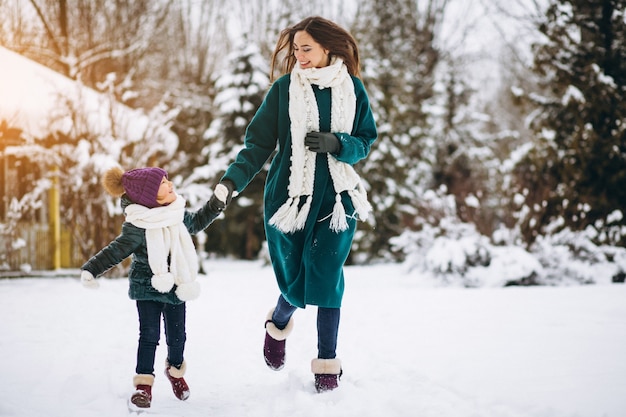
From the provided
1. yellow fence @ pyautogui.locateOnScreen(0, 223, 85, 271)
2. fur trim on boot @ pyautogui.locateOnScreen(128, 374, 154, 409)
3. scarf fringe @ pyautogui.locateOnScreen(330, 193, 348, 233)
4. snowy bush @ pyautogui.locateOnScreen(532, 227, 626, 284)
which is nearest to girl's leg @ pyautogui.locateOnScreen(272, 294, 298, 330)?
scarf fringe @ pyautogui.locateOnScreen(330, 193, 348, 233)

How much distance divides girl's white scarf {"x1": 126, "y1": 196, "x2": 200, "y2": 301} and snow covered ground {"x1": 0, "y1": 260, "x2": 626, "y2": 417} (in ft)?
1.86

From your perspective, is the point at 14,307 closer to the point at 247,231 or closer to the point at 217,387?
the point at 217,387

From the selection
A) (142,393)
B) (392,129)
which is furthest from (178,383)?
(392,129)

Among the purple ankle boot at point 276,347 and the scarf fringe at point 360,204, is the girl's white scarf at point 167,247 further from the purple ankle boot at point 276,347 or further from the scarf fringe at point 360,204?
the scarf fringe at point 360,204

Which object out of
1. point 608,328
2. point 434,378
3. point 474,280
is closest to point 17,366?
point 434,378

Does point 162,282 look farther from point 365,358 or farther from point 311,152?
point 365,358

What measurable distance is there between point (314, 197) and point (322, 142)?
316 millimetres

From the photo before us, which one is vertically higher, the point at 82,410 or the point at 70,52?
the point at 70,52

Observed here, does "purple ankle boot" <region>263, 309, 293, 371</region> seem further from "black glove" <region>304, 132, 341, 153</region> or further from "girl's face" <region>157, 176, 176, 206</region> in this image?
"black glove" <region>304, 132, 341, 153</region>

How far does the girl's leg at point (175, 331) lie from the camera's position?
3.08 metres

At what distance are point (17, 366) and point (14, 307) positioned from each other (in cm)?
288

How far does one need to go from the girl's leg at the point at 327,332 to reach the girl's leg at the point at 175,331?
689 millimetres

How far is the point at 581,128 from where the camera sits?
30.5 ft

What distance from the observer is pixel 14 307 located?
6352 mm
